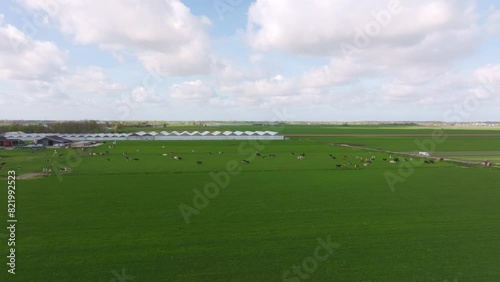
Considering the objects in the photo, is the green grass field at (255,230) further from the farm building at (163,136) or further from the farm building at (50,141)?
the farm building at (163,136)

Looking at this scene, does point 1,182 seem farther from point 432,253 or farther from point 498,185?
point 498,185

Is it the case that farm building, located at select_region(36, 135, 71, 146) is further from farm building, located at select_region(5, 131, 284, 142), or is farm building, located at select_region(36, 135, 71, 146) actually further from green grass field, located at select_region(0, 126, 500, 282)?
green grass field, located at select_region(0, 126, 500, 282)

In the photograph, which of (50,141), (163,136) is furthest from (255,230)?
(163,136)

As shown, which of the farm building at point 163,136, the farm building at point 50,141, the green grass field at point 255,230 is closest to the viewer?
the green grass field at point 255,230

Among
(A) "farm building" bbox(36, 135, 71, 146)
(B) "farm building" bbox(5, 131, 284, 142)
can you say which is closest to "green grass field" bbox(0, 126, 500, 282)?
(A) "farm building" bbox(36, 135, 71, 146)

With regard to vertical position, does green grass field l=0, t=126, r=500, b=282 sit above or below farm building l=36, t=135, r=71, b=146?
below

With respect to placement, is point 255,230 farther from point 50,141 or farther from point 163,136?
point 163,136

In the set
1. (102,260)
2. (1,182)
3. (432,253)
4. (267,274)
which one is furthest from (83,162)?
(432,253)

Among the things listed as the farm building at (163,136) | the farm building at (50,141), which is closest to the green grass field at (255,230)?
the farm building at (50,141)

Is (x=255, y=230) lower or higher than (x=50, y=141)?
lower
